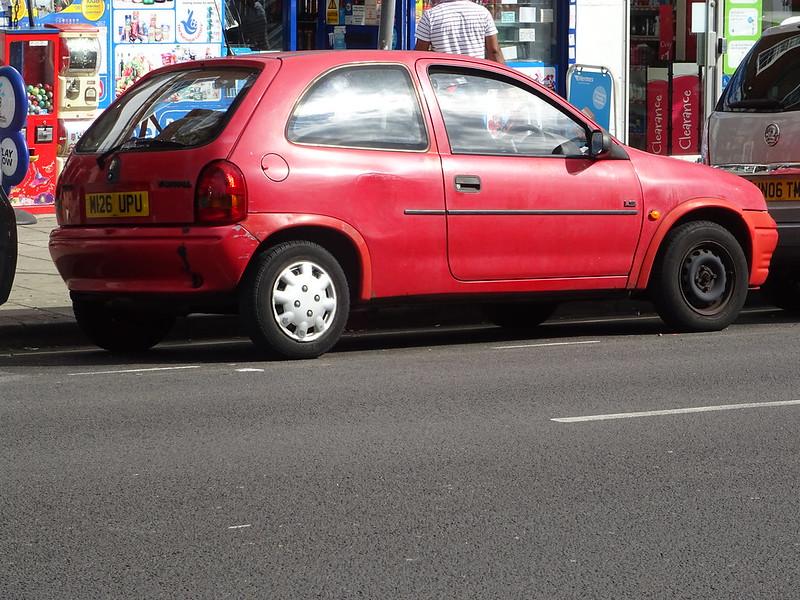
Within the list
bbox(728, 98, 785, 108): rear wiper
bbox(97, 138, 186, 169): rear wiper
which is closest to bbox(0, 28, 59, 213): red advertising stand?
bbox(97, 138, 186, 169): rear wiper

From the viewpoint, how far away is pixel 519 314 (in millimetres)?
9758

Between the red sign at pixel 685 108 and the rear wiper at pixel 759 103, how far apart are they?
7916mm

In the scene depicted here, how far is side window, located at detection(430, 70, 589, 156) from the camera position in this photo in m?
8.38

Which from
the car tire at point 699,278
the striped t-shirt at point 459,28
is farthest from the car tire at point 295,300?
the striped t-shirt at point 459,28

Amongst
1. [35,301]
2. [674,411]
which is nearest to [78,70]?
[35,301]

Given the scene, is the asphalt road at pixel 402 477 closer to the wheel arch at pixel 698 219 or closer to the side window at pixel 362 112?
the wheel arch at pixel 698 219

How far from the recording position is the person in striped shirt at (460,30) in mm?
12125

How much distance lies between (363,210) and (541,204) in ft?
3.60

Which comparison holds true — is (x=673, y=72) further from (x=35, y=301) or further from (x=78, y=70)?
(x=35, y=301)

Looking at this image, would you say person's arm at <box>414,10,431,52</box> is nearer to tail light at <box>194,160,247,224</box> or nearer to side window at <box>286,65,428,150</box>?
side window at <box>286,65,428,150</box>

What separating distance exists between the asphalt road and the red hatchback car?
0.45 metres

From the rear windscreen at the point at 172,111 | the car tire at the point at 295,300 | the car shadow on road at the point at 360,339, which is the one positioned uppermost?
the rear windscreen at the point at 172,111

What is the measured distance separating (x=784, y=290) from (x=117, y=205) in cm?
499

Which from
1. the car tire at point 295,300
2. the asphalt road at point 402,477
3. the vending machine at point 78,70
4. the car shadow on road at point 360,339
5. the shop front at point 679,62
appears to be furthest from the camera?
the shop front at point 679,62
